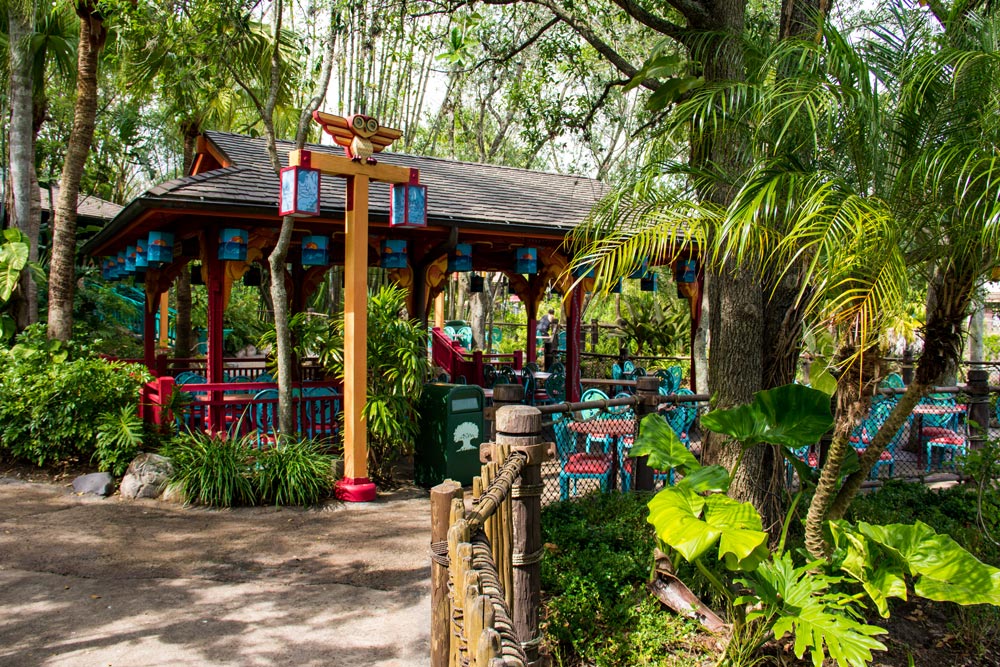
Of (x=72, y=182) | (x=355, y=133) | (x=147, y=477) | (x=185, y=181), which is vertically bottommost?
(x=147, y=477)

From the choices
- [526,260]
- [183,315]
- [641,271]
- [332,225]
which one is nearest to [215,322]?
[332,225]

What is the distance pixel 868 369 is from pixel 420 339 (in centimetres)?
A: 497

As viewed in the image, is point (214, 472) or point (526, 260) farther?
point (526, 260)

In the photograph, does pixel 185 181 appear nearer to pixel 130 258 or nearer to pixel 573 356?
pixel 130 258

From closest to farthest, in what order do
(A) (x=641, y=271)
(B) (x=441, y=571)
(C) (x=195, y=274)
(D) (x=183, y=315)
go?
(B) (x=441, y=571)
(A) (x=641, y=271)
(D) (x=183, y=315)
(C) (x=195, y=274)

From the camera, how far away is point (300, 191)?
6.80 metres

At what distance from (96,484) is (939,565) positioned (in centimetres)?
719

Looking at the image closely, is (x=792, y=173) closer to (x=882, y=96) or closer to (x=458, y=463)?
(x=882, y=96)

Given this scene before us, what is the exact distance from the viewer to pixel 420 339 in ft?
26.6

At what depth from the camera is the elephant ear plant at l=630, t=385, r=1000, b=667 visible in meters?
3.39

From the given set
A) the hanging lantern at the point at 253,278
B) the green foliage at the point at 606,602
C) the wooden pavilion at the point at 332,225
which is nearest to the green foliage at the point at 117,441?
the wooden pavilion at the point at 332,225

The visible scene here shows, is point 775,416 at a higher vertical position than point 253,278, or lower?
lower

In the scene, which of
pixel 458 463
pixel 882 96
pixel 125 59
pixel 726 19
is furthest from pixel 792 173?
pixel 125 59

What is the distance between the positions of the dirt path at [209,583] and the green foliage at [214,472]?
23cm
